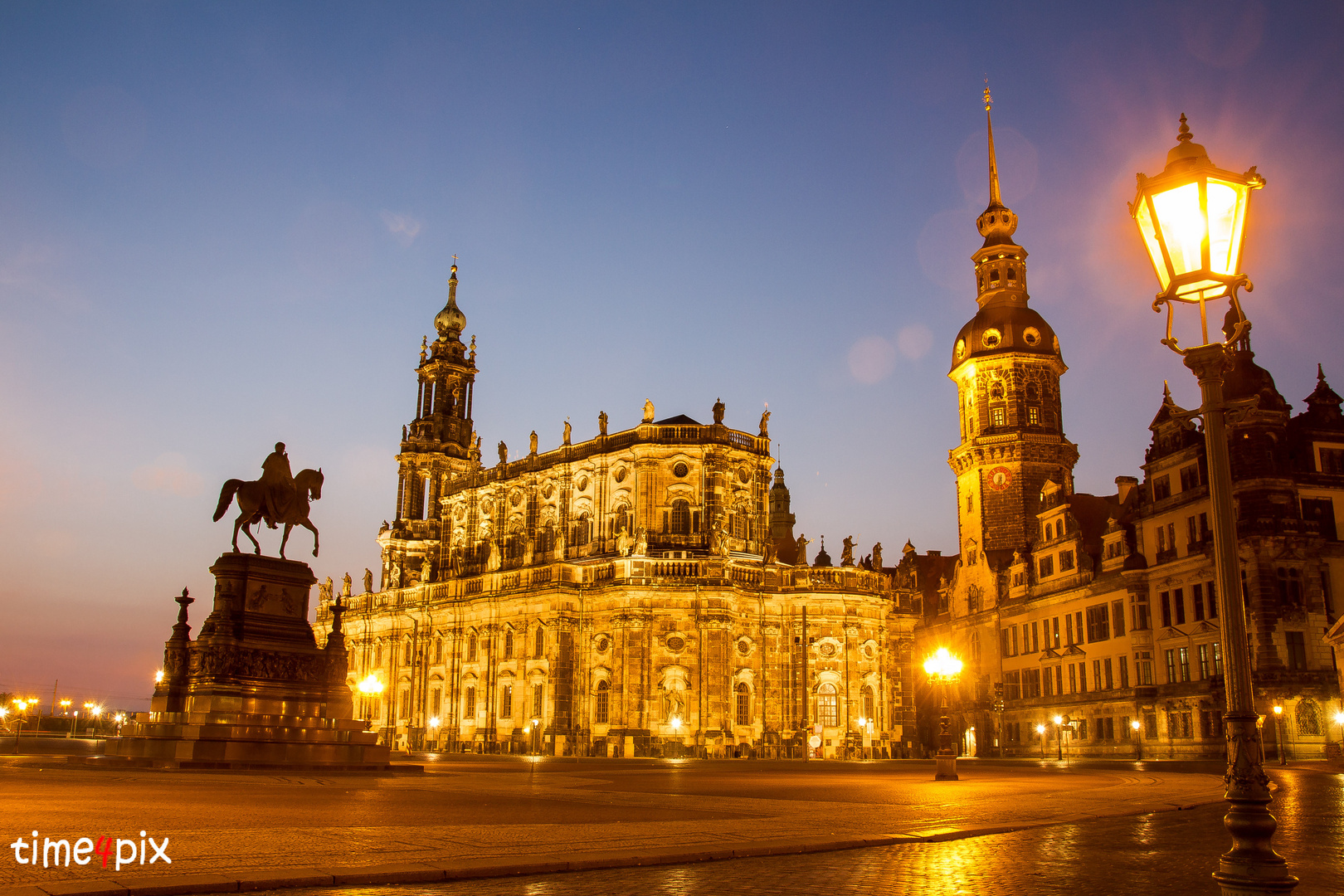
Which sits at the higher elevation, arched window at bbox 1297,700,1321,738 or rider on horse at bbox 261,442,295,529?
rider on horse at bbox 261,442,295,529

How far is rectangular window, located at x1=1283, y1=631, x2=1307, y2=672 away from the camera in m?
46.0

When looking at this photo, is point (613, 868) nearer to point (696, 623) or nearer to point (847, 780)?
point (847, 780)

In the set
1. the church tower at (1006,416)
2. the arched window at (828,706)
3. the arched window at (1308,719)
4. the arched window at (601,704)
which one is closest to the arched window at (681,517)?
the arched window at (601,704)

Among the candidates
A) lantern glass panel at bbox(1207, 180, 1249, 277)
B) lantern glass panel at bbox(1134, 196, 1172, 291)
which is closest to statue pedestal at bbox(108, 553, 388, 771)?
lantern glass panel at bbox(1134, 196, 1172, 291)

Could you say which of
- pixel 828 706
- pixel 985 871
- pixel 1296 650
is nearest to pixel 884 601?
pixel 828 706

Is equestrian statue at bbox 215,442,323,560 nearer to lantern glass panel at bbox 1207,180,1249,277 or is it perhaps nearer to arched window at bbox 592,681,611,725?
lantern glass panel at bbox 1207,180,1249,277

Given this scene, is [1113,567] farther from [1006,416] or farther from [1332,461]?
[1006,416]

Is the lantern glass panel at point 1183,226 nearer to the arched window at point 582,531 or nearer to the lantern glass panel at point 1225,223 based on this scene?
the lantern glass panel at point 1225,223

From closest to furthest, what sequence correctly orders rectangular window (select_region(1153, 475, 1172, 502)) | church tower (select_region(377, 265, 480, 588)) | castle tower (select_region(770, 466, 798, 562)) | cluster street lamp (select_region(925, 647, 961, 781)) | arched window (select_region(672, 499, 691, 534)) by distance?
cluster street lamp (select_region(925, 647, 961, 781)), rectangular window (select_region(1153, 475, 1172, 502)), arched window (select_region(672, 499, 691, 534)), church tower (select_region(377, 265, 480, 588)), castle tower (select_region(770, 466, 798, 562))

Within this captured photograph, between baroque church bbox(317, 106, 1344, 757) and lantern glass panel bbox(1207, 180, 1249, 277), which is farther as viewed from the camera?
baroque church bbox(317, 106, 1344, 757)

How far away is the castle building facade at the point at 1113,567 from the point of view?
153 feet

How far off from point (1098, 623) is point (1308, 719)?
46.7 feet

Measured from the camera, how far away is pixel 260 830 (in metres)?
12.2

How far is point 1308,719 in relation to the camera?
147ft
